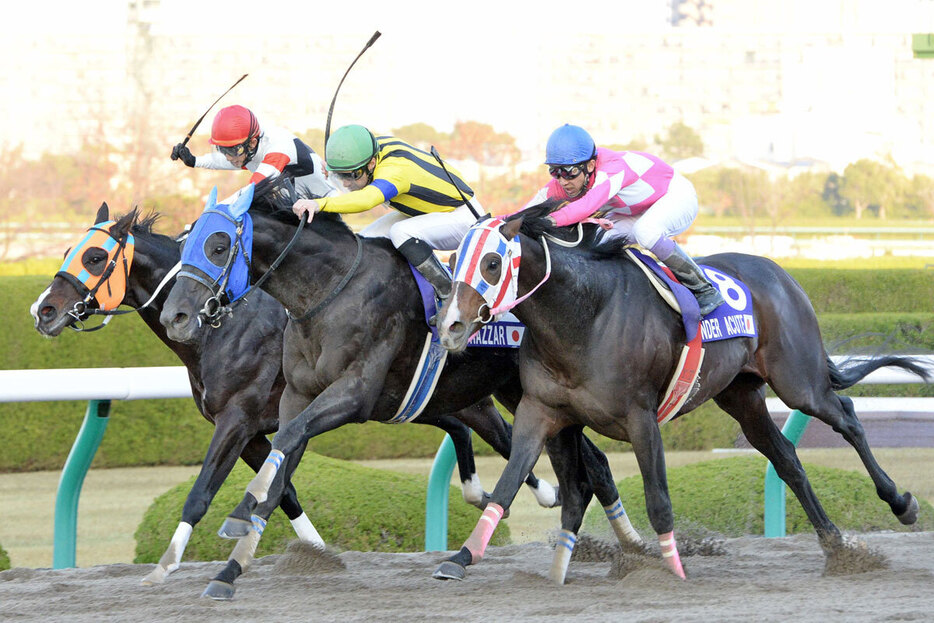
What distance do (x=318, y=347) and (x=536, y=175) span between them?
12.2 metres

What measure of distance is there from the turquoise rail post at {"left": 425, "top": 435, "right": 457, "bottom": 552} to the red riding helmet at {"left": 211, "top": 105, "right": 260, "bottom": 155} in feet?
4.47

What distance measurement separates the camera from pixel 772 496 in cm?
515

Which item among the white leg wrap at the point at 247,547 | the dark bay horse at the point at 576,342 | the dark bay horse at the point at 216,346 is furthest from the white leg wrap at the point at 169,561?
the dark bay horse at the point at 576,342

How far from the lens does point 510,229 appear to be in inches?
146

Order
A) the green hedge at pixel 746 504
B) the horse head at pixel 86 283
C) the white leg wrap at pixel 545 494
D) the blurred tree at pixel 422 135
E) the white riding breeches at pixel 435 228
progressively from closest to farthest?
the white riding breeches at pixel 435 228
the horse head at pixel 86 283
the white leg wrap at pixel 545 494
the green hedge at pixel 746 504
the blurred tree at pixel 422 135

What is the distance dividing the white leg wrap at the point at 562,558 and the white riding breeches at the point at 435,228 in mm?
1057

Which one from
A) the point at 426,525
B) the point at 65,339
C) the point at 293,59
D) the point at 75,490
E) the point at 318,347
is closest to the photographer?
the point at 318,347

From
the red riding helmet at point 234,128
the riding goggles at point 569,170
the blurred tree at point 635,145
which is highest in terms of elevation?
the red riding helmet at point 234,128

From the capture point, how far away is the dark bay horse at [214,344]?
14.4 ft

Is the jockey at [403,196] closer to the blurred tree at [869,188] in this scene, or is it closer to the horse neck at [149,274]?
the horse neck at [149,274]

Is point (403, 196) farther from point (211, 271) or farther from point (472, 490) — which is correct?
point (472, 490)

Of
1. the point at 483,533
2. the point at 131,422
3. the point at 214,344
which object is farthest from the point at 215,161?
the point at 131,422

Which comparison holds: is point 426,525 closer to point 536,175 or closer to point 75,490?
point 75,490

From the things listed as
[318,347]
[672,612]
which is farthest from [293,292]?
[672,612]
